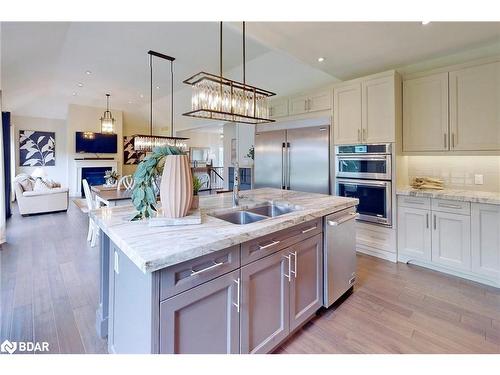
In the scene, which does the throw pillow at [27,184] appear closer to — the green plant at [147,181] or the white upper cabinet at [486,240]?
the green plant at [147,181]

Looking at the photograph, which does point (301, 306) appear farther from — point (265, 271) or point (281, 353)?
point (265, 271)

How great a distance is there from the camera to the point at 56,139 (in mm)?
9188

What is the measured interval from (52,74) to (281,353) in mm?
7024

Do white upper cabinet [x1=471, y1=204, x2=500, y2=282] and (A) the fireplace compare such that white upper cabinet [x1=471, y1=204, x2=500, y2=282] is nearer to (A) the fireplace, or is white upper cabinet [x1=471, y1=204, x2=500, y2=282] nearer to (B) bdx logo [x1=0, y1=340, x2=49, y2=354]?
(B) bdx logo [x1=0, y1=340, x2=49, y2=354]

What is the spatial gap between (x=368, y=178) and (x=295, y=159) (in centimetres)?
109

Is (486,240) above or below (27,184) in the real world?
below

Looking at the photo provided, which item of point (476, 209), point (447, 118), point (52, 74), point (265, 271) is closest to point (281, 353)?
point (265, 271)

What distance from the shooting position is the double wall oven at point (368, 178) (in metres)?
3.21

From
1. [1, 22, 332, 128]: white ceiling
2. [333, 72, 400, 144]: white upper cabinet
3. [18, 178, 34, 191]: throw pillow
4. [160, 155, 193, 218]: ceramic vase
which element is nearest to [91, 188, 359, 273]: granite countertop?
[160, 155, 193, 218]: ceramic vase

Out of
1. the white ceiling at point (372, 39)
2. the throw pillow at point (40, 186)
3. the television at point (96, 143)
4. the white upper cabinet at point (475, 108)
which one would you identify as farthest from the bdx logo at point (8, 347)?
the television at point (96, 143)

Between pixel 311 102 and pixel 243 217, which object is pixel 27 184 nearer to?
pixel 243 217

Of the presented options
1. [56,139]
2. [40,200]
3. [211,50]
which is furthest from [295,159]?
[56,139]

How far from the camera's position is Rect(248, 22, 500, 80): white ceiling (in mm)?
2430
